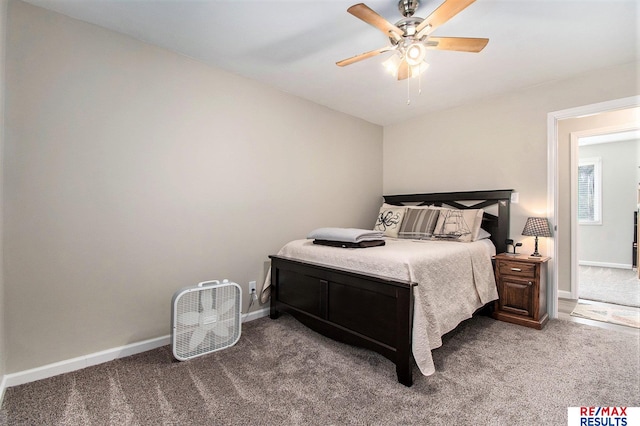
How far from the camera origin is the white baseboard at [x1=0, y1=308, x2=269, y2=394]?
1714 mm

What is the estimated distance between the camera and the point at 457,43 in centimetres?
178

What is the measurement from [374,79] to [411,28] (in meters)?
1.07

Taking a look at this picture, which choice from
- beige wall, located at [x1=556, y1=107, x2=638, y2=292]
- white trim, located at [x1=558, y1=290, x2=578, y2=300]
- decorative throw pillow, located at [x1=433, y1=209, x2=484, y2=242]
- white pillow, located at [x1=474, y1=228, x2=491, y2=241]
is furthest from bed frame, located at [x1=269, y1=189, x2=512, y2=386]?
white trim, located at [x1=558, y1=290, x2=578, y2=300]

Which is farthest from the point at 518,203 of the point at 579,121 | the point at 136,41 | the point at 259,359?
the point at 136,41

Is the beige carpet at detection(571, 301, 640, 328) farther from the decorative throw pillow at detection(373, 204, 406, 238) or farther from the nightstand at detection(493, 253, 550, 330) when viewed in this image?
the decorative throw pillow at detection(373, 204, 406, 238)

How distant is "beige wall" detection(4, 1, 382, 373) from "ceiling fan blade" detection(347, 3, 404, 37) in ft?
5.04

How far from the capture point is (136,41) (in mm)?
2174

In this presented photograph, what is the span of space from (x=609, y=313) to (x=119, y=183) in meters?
4.71

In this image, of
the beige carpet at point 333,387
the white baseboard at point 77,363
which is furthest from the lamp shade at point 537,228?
the white baseboard at point 77,363

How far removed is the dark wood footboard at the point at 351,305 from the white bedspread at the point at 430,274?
6 cm

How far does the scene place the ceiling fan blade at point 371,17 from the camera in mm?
1506

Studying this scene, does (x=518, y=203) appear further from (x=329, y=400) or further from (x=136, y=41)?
(x=136, y=41)

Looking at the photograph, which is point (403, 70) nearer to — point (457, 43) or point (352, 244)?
point (457, 43)

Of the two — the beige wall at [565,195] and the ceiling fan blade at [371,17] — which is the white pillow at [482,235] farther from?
the ceiling fan blade at [371,17]
